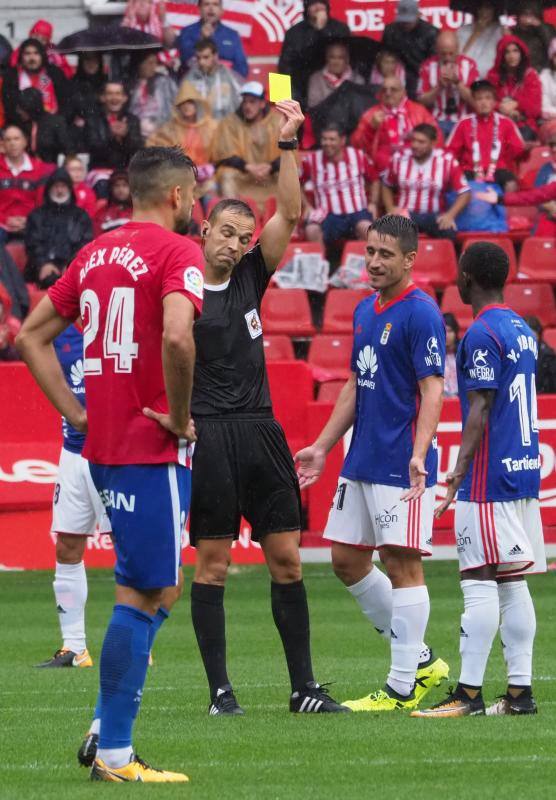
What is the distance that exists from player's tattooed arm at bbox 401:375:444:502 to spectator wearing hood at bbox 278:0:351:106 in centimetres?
1354

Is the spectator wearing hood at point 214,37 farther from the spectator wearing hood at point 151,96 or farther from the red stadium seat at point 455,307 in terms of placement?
the red stadium seat at point 455,307

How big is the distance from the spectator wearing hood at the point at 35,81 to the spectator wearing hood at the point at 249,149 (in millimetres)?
2124

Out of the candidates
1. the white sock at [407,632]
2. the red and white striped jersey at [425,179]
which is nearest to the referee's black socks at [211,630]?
the white sock at [407,632]

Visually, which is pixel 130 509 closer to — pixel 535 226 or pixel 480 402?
pixel 480 402

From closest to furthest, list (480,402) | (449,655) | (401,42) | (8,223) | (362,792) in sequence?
1. (362,792)
2. (480,402)
3. (449,655)
4. (8,223)
5. (401,42)

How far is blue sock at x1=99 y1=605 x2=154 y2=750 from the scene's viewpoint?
5.39 meters

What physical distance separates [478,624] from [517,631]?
0.64ft

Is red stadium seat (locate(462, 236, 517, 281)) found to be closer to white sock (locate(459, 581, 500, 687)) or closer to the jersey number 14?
white sock (locate(459, 581, 500, 687))

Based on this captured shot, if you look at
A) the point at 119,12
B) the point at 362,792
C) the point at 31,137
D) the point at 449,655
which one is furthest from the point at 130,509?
the point at 119,12

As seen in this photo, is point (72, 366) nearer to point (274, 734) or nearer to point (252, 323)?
point (252, 323)

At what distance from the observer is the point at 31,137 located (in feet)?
64.4

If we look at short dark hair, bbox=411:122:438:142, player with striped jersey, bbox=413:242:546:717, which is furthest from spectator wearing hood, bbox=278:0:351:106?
player with striped jersey, bbox=413:242:546:717

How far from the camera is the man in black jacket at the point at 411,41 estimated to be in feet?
66.6

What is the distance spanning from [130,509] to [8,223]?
13.6m
